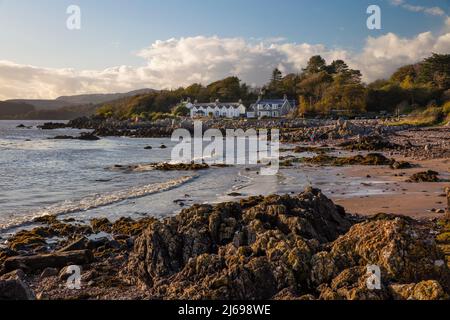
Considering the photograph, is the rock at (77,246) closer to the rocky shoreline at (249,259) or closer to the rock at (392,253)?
the rocky shoreline at (249,259)

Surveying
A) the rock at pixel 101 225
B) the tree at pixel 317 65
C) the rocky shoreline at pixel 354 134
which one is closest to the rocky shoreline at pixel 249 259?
the rock at pixel 101 225

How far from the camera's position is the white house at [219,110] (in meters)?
104

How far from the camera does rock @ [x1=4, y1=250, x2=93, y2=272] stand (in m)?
9.59

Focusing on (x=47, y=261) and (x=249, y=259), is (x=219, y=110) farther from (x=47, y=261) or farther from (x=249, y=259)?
(x=249, y=259)

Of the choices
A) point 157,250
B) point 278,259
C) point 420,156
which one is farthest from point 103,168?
point 278,259

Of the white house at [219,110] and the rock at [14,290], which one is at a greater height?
the white house at [219,110]

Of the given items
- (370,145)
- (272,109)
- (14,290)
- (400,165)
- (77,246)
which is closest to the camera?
(14,290)

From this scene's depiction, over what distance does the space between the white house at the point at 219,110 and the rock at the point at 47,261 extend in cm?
9432

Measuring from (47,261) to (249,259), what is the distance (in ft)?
15.9

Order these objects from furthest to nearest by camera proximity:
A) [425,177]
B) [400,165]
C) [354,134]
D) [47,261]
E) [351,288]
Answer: [354,134] < [400,165] < [425,177] < [47,261] < [351,288]

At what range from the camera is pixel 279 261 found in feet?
23.2

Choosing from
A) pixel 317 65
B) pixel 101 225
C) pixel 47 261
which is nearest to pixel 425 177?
pixel 101 225

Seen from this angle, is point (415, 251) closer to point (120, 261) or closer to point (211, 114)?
point (120, 261)

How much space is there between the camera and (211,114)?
107 m
